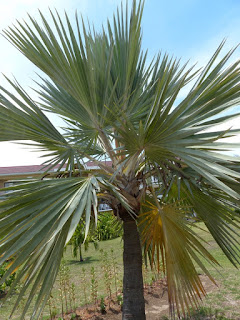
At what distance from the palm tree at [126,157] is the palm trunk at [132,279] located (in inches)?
0.4

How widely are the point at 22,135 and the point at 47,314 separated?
344 cm

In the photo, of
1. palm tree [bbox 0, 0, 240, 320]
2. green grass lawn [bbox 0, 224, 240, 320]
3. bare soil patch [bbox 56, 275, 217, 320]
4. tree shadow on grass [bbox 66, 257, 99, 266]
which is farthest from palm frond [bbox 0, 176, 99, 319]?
tree shadow on grass [bbox 66, 257, 99, 266]

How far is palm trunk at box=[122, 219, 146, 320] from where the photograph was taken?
3125 millimetres

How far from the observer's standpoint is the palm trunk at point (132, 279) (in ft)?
10.3

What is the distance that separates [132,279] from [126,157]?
1492 mm

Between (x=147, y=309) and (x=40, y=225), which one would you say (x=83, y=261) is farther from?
(x=40, y=225)

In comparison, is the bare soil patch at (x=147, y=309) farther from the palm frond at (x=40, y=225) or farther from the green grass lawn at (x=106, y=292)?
the palm frond at (x=40, y=225)

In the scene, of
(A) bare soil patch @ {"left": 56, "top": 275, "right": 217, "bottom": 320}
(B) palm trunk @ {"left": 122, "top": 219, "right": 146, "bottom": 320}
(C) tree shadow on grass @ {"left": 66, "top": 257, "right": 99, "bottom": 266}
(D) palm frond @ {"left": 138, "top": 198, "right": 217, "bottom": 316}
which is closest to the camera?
(D) palm frond @ {"left": 138, "top": 198, "right": 217, "bottom": 316}

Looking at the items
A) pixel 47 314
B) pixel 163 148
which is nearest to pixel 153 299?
pixel 47 314

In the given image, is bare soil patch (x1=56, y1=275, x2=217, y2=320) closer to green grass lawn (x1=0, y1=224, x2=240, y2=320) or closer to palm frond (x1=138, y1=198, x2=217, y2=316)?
green grass lawn (x1=0, y1=224, x2=240, y2=320)

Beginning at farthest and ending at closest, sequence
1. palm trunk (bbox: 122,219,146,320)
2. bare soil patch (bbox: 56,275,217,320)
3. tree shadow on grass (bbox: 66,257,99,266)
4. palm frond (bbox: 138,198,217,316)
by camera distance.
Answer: tree shadow on grass (bbox: 66,257,99,266) → bare soil patch (bbox: 56,275,217,320) → palm trunk (bbox: 122,219,146,320) → palm frond (bbox: 138,198,217,316)

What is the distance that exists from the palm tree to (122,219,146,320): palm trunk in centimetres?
1

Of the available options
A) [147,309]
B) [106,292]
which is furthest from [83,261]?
[147,309]

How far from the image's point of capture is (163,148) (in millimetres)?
2426
